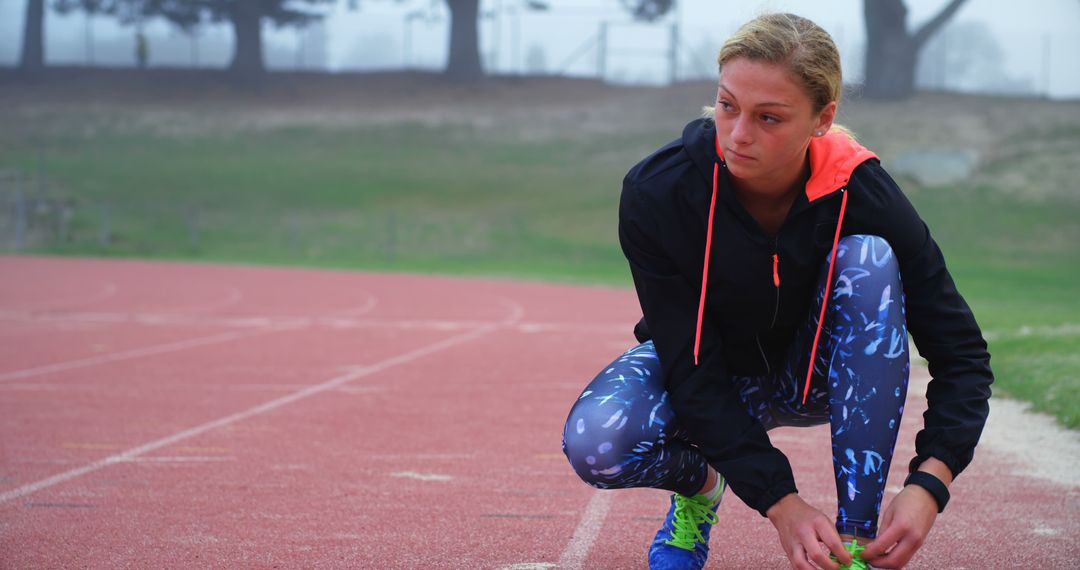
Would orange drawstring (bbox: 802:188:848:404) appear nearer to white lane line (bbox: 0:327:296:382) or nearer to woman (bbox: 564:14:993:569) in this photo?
woman (bbox: 564:14:993:569)

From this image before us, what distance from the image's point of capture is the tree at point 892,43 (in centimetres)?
3675

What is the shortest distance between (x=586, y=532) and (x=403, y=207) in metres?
26.7

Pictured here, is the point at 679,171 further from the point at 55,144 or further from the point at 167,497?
the point at 55,144

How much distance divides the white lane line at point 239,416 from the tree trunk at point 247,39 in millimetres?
32697

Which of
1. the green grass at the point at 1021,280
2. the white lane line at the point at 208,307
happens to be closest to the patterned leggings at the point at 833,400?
the green grass at the point at 1021,280

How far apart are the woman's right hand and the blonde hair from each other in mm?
944

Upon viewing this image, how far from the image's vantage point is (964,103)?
37469 mm

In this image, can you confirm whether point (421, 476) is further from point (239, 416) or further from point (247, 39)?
point (247, 39)

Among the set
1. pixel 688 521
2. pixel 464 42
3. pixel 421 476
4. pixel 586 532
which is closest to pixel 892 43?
pixel 464 42

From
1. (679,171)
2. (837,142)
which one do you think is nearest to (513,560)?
(679,171)

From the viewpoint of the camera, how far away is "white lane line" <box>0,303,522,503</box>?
16.1 feet

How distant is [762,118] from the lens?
2.85m

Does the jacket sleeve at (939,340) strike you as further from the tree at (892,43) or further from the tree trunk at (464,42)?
the tree trunk at (464,42)

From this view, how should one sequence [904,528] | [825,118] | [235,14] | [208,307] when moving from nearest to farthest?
[904,528] < [825,118] < [208,307] < [235,14]
